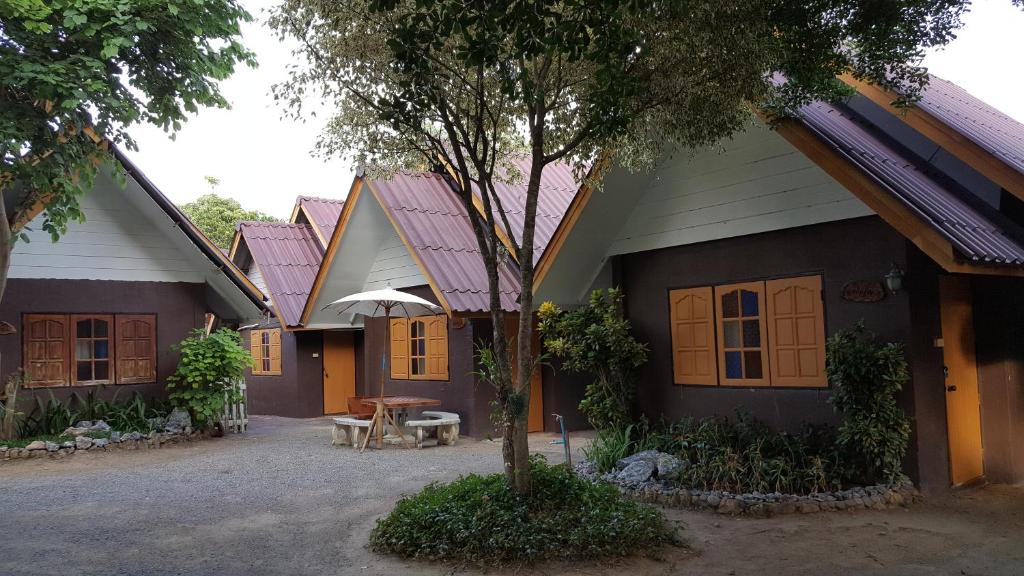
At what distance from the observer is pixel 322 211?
21.5 m

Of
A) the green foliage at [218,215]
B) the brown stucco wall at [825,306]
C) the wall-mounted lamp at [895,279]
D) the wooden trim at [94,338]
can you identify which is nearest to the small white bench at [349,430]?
the wooden trim at [94,338]

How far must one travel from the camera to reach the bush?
6.11 metres

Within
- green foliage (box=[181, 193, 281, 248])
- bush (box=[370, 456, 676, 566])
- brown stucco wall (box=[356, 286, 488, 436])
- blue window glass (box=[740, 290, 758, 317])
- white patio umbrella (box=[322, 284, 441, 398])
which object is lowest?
bush (box=[370, 456, 676, 566])

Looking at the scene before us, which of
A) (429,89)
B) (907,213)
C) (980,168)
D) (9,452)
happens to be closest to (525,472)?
(429,89)

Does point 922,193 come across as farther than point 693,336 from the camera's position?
No

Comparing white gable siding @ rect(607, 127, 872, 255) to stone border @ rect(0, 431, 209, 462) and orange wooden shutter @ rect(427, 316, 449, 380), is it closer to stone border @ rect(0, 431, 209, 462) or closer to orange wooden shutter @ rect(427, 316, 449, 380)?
orange wooden shutter @ rect(427, 316, 449, 380)

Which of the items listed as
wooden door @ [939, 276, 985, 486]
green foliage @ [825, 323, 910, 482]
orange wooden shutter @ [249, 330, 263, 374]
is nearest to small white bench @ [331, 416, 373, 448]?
green foliage @ [825, 323, 910, 482]

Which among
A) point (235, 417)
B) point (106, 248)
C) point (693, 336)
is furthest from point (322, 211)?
point (693, 336)

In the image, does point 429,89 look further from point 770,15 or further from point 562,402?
point 562,402

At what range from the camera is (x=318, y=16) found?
7.48 meters

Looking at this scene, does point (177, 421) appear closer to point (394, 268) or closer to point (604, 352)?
point (394, 268)

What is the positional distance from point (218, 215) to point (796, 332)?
32862mm

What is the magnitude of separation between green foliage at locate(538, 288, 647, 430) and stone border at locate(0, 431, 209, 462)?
726 cm

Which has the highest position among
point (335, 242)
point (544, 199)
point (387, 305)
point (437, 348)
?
point (544, 199)
